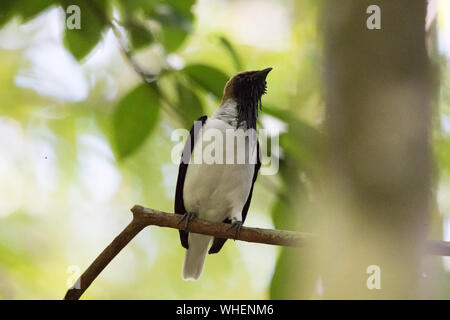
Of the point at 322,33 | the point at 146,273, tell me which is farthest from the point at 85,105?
the point at 322,33

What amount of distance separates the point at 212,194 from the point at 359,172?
191 centimetres

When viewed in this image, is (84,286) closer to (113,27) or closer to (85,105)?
(113,27)

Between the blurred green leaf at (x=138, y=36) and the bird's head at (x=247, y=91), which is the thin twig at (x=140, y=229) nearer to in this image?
the blurred green leaf at (x=138, y=36)

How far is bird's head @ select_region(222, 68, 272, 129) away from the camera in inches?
120

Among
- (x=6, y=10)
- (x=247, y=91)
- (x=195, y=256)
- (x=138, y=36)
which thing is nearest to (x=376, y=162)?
(x=138, y=36)

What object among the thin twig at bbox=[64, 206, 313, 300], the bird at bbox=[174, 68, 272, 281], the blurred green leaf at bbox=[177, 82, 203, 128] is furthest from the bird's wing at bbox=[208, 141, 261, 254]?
the blurred green leaf at bbox=[177, 82, 203, 128]

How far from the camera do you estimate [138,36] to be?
66.5 inches

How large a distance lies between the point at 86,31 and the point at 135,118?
30cm

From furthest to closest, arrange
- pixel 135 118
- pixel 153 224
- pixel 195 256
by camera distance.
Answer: pixel 195 256, pixel 153 224, pixel 135 118

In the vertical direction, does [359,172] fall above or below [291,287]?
above

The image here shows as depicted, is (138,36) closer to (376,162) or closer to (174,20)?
(174,20)

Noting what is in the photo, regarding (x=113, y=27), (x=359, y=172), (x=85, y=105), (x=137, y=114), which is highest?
(x=85, y=105)

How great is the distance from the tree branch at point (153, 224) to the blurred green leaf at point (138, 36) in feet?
2.01
